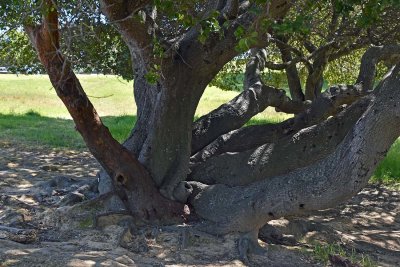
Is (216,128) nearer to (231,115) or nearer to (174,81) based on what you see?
(231,115)

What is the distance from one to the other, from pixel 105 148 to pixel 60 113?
59.0 ft

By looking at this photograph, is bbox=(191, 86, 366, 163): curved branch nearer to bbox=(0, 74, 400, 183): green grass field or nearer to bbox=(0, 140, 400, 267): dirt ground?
bbox=(0, 140, 400, 267): dirt ground

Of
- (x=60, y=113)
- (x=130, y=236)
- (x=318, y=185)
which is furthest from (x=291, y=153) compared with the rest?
(x=60, y=113)

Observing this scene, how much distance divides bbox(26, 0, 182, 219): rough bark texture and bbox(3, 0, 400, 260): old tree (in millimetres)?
11

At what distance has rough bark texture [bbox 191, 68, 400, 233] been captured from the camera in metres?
4.89

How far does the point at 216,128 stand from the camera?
7582 mm

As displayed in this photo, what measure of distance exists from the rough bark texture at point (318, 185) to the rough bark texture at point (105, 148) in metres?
0.54

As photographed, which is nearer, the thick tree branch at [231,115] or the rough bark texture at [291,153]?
the rough bark texture at [291,153]

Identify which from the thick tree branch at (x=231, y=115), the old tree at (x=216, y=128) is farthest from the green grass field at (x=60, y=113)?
the thick tree branch at (x=231, y=115)

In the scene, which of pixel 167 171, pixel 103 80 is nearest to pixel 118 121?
pixel 167 171

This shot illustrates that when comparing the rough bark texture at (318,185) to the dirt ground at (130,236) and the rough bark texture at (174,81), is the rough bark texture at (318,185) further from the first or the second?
the rough bark texture at (174,81)

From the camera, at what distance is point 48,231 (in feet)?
20.2

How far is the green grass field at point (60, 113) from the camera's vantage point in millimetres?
13219

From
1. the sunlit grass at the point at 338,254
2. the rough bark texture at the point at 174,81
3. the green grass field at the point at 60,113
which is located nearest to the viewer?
the sunlit grass at the point at 338,254
